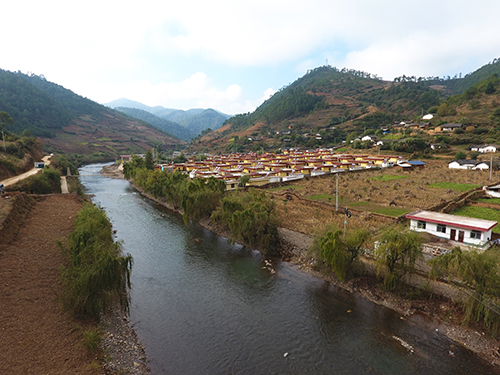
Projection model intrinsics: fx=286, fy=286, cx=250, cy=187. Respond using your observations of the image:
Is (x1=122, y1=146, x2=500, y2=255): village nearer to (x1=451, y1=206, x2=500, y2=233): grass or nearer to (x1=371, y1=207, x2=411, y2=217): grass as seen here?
(x1=371, y1=207, x2=411, y2=217): grass

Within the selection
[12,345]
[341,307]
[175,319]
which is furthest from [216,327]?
[12,345]

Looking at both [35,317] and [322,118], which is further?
[322,118]

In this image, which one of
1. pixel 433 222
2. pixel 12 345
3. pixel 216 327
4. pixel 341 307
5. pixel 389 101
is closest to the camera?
pixel 12 345

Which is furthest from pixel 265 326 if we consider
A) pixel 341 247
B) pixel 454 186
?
pixel 454 186

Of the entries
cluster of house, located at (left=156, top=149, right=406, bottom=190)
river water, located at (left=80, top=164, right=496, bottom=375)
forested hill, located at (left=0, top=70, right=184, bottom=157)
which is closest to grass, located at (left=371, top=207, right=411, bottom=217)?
river water, located at (left=80, top=164, right=496, bottom=375)

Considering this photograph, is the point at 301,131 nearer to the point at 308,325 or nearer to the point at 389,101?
the point at 389,101

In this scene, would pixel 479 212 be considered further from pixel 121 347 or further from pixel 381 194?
pixel 121 347
